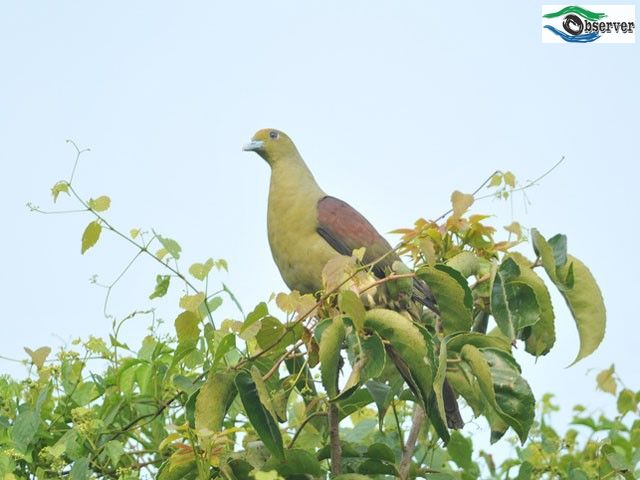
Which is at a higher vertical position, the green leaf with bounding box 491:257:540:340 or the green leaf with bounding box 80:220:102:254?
the green leaf with bounding box 80:220:102:254

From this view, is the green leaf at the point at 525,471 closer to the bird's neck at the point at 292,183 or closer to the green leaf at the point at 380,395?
the green leaf at the point at 380,395

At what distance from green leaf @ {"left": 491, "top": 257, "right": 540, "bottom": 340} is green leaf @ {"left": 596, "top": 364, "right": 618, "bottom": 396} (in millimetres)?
1438

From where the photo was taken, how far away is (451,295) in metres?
2.79

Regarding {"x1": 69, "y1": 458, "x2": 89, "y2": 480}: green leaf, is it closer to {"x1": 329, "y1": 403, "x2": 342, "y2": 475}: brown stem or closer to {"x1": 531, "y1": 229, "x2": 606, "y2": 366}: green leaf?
{"x1": 329, "y1": 403, "x2": 342, "y2": 475}: brown stem

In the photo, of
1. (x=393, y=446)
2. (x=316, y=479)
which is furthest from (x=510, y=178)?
(x=316, y=479)

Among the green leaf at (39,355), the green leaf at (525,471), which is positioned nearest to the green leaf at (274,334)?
the green leaf at (39,355)

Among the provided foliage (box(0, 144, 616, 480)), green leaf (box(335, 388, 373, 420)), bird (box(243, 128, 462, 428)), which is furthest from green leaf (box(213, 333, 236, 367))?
bird (box(243, 128, 462, 428))

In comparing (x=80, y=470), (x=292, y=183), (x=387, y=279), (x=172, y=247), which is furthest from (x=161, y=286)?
(x=292, y=183)

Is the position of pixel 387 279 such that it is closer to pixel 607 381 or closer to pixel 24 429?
pixel 24 429

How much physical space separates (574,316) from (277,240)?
1.90 m

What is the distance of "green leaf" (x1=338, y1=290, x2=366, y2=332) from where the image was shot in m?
2.52

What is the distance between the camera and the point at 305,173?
5180 millimetres

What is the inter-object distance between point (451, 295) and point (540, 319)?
1.12 feet

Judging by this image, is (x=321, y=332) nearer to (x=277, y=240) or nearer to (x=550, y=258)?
(x=550, y=258)
